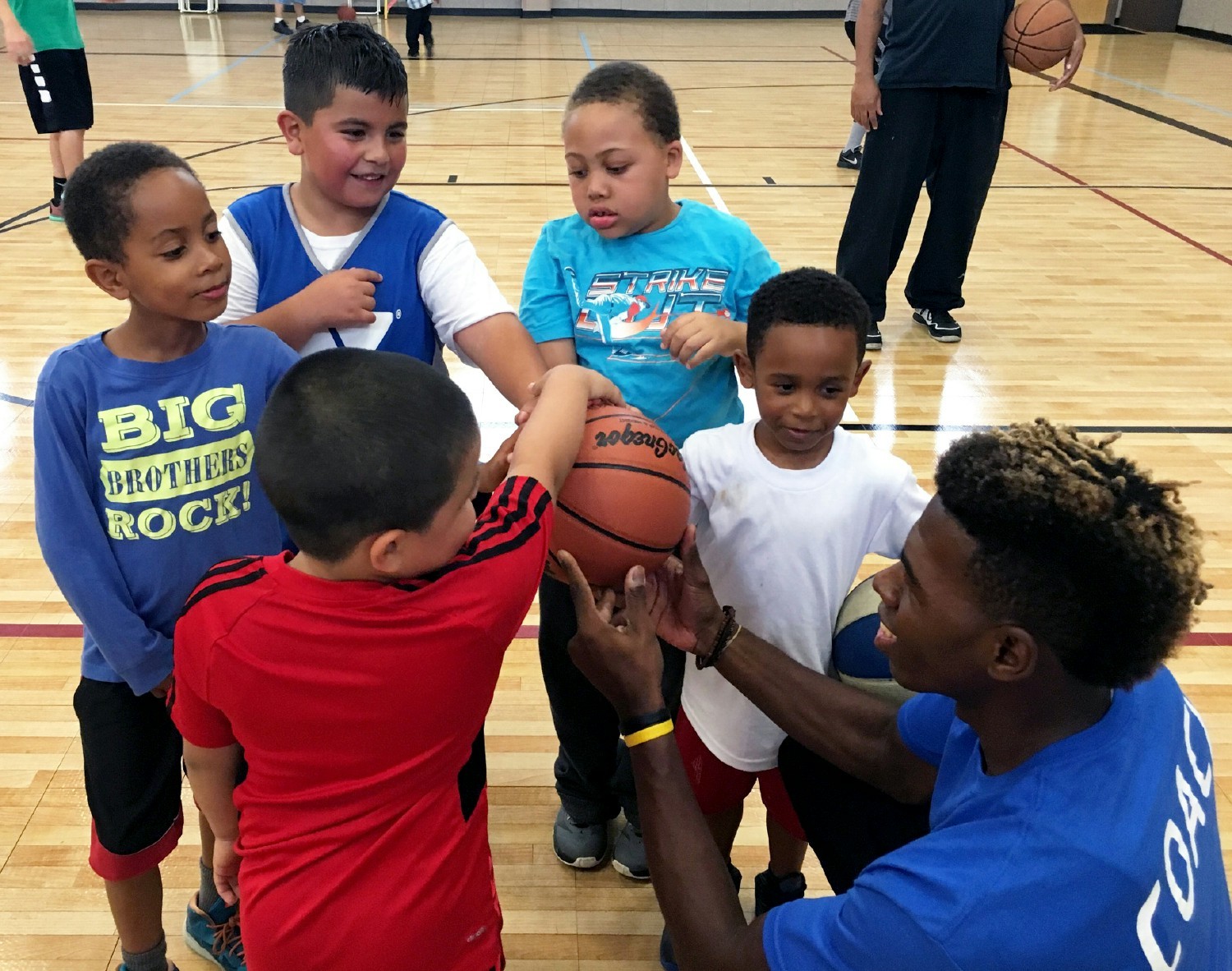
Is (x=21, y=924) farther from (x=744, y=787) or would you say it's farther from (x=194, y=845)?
(x=744, y=787)

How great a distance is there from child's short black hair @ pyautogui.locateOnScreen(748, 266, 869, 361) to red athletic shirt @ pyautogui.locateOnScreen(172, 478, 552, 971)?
59 centimetres

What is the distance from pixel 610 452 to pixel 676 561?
0.23m

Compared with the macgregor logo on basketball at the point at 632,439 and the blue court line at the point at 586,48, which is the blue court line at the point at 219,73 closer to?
the blue court line at the point at 586,48

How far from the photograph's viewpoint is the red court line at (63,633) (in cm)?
285

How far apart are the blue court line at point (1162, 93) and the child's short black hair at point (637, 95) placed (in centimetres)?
1056

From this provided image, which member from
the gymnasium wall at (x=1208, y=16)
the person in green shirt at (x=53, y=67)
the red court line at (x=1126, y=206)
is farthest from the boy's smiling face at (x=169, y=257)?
the gymnasium wall at (x=1208, y=16)

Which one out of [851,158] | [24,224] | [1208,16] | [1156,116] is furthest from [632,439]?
[1208,16]

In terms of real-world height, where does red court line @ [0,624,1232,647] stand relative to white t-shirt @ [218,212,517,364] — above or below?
below

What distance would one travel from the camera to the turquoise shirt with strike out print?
198cm

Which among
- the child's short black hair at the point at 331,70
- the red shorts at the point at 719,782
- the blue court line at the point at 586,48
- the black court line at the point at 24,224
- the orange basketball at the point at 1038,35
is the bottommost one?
the black court line at the point at 24,224

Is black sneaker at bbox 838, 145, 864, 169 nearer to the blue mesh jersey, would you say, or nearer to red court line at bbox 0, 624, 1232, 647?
red court line at bbox 0, 624, 1232, 647

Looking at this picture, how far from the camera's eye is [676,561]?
1.72m

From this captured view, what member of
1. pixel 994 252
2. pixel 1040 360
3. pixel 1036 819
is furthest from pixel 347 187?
pixel 994 252

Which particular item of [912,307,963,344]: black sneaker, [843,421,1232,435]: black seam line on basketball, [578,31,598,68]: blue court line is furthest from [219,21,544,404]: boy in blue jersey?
[578,31,598,68]: blue court line
